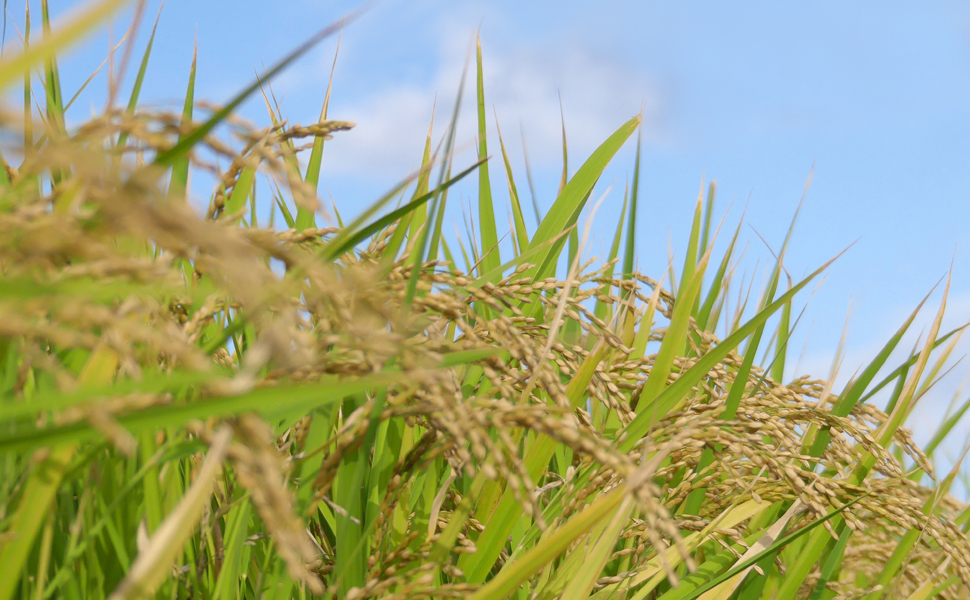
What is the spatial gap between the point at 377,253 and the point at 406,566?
0.65 metres

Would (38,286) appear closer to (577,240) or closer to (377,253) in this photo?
(377,253)

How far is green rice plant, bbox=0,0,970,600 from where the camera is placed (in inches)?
23.3

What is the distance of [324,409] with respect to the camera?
115 centimetres

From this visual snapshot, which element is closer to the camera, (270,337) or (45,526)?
(270,337)

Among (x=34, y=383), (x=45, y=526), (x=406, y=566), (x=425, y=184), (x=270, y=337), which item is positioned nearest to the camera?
(x=270, y=337)

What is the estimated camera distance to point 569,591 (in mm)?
→ 1277

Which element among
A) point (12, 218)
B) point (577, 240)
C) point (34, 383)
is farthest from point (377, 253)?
point (577, 240)

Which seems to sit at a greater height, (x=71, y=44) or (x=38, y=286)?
(x=71, y=44)

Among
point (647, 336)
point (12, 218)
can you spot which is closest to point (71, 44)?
point (12, 218)

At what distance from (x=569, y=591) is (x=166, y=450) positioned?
2.47 feet

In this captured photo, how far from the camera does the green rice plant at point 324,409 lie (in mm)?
591

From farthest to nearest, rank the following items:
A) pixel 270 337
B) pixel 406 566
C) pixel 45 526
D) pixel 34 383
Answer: pixel 406 566 < pixel 34 383 < pixel 45 526 < pixel 270 337

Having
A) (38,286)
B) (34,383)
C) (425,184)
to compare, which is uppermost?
(425,184)

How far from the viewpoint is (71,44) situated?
0.58m
